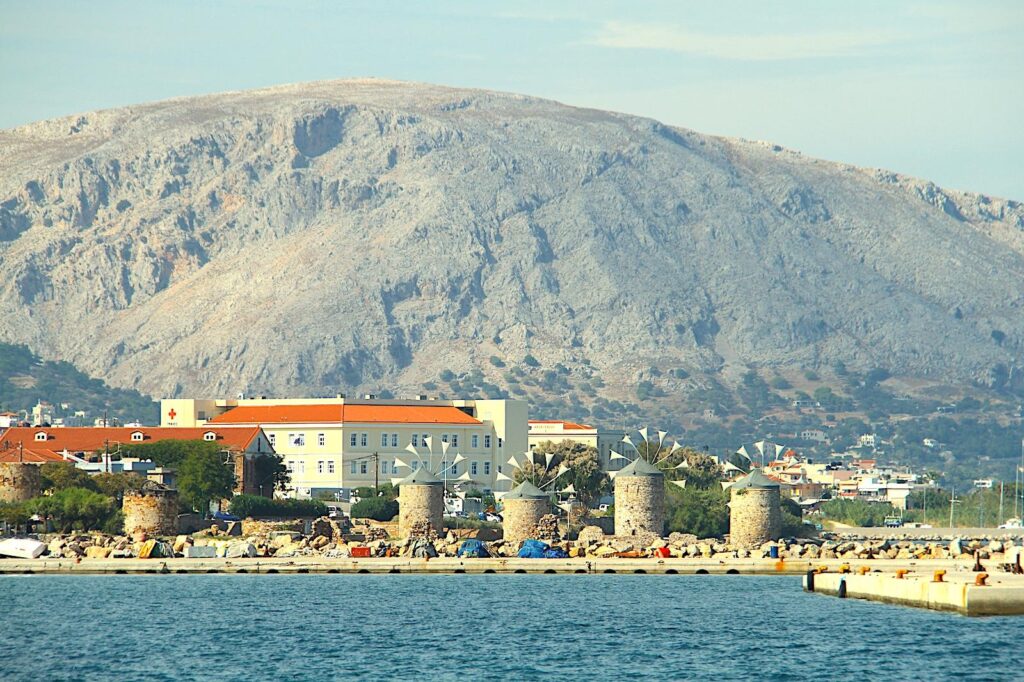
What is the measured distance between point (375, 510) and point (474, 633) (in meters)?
58.3

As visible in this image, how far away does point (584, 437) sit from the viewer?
608 ft

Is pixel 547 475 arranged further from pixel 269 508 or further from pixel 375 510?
pixel 269 508

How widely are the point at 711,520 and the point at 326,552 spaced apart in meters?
31.6

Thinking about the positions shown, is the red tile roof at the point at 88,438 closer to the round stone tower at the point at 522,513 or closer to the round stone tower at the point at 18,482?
the round stone tower at the point at 18,482

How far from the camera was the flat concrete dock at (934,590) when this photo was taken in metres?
67.2

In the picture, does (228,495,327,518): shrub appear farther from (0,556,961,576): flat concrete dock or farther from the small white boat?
the small white boat

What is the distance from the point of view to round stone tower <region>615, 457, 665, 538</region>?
360ft

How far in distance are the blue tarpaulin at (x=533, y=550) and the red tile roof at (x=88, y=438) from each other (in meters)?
39.5

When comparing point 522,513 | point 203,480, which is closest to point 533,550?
point 522,513

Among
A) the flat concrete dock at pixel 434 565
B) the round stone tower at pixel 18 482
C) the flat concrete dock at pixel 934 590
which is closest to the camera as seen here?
the flat concrete dock at pixel 934 590

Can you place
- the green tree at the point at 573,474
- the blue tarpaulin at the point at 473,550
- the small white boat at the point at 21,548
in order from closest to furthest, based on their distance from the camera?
the small white boat at the point at 21,548 → the blue tarpaulin at the point at 473,550 → the green tree at the point at 573,474

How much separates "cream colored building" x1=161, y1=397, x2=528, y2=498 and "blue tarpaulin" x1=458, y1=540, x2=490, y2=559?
1859 inches

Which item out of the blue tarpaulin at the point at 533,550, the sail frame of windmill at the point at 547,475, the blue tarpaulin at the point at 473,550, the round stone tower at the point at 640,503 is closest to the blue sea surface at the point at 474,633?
the blue tarpaulin at the point at 473,550

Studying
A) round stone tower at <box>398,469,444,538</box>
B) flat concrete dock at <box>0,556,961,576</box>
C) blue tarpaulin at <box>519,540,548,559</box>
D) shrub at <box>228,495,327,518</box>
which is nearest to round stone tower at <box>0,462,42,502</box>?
shrub at <box>228,495,327,518</box>
